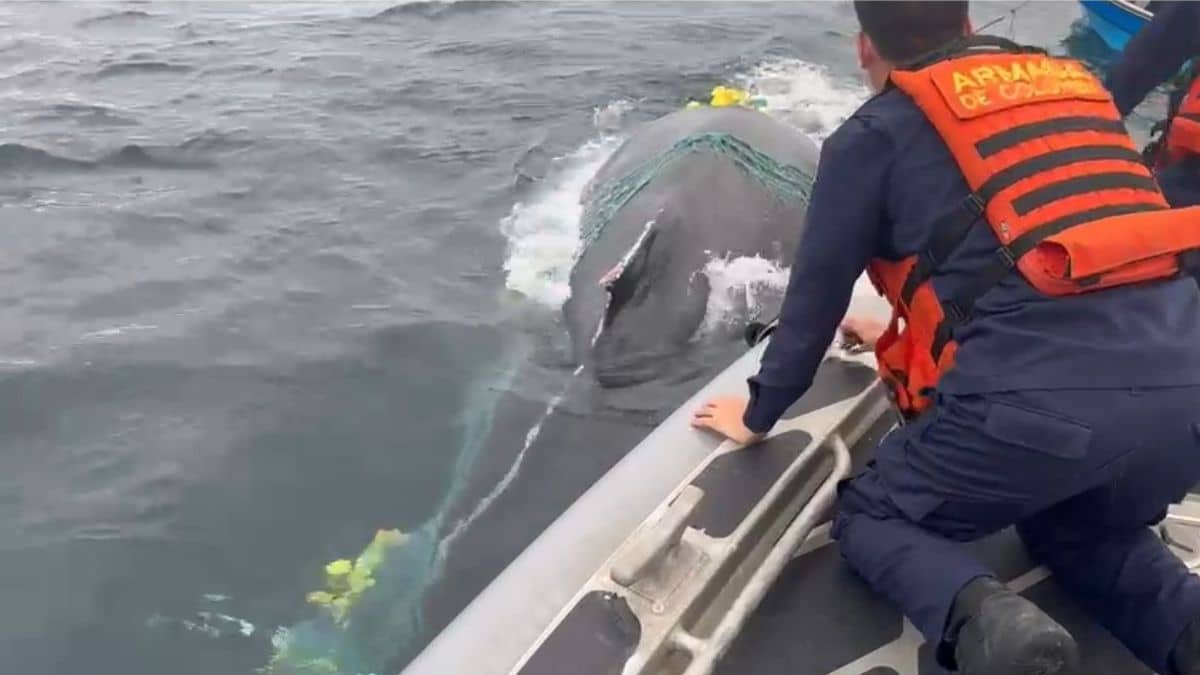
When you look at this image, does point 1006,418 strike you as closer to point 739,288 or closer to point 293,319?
point 739,288

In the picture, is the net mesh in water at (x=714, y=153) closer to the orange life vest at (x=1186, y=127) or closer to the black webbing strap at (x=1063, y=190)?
the orange life vest at (x=1186, y=127)

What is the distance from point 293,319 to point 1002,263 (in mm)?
5790

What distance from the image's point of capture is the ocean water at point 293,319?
5.43 meters

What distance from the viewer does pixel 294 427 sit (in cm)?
662

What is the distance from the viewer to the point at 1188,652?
3139 mm

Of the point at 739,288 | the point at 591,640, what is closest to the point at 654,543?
the point at 591,640

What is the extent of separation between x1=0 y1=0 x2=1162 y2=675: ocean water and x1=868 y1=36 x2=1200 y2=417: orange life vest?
3.01m

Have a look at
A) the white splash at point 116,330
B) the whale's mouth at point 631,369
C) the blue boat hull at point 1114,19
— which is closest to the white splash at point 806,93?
the blue boat hull at point 1114,19

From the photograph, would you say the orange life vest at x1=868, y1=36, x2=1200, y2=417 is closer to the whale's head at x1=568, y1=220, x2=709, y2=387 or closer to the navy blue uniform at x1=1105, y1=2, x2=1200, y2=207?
the navy blue uniform at x1=1105, y1=2, x2=1200, y2=207

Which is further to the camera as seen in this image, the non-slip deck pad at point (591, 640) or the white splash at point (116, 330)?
the white splash at point (116, 330)

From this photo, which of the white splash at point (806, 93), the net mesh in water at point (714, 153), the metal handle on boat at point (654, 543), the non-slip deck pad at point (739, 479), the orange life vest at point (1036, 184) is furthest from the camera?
the white splash at point (806, 93)

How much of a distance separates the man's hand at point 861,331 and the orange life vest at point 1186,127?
1967 millimetres

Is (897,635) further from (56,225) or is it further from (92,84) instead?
(92,84)

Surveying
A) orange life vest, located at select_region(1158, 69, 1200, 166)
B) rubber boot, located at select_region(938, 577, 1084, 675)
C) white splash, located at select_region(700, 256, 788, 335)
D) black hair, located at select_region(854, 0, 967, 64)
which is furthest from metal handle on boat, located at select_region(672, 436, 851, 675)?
white splash, located at select_region(700, 256, 788, 335)
